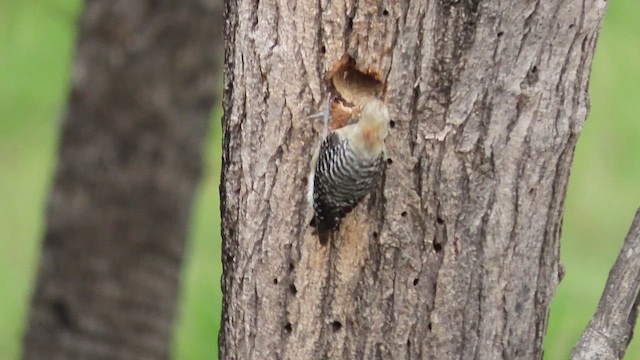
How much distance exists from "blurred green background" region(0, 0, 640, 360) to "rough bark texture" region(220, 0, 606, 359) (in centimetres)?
566

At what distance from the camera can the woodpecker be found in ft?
11.8

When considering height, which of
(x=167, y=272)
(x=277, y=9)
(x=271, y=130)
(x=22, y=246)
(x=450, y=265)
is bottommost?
(x=450, y=265)

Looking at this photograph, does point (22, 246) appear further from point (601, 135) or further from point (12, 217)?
point (601, 135)

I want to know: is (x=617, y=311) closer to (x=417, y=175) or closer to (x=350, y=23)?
(x=417, y=175)

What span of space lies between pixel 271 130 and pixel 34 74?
8.74 metres

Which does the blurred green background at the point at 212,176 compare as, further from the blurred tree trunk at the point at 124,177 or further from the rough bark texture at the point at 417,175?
the rough bark texture at the point at 417,175

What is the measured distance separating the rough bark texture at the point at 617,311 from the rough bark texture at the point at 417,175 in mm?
167

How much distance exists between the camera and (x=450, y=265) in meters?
3.68

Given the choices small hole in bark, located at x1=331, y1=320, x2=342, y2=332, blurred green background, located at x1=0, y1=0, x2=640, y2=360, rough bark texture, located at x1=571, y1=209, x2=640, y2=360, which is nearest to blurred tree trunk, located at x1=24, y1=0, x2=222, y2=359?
small hole in bark, located at x1=331, y1=320, x2=342, y2=332

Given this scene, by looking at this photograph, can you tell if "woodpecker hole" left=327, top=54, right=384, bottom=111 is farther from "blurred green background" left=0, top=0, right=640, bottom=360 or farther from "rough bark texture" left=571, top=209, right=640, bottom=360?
"blurred green background" left=0, top=0, right=640, bottom=360

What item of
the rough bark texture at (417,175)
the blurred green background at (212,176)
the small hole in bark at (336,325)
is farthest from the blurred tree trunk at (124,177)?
the blurred green background at (212,176)

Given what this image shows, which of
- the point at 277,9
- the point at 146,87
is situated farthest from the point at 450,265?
the point at 146,87

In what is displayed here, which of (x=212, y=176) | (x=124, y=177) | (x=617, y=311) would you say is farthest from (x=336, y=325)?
(x=212, y=176)

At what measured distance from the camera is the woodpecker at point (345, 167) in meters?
3.60
